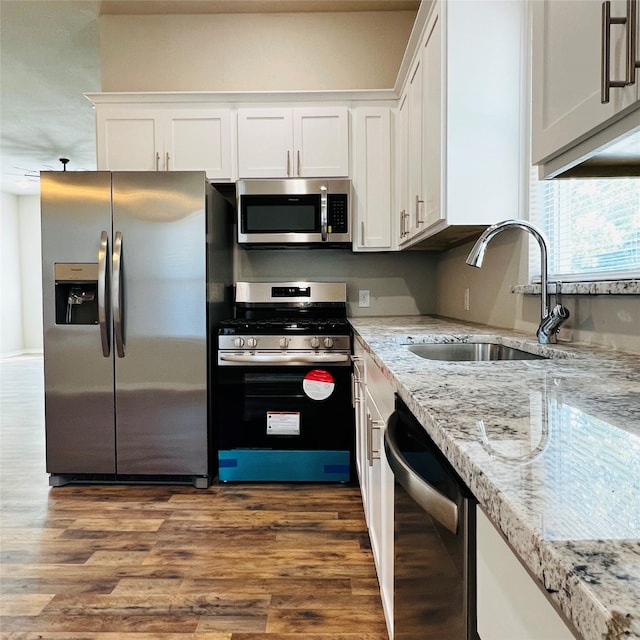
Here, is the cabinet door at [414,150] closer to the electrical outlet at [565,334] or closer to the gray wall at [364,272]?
the gray wall at [364,272]

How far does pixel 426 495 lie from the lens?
689 millimetres

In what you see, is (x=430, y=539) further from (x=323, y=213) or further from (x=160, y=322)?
(x=323, y=213)

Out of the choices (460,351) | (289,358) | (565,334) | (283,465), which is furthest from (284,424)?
(565,334)

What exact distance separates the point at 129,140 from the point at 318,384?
→ 192 centimetres

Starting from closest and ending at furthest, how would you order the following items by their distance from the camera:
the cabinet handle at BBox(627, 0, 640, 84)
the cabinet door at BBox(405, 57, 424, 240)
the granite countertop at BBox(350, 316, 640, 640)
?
the granite countertop at BBox(350, 316, 640, 640) → the cabinet handle at BBox(627, 0, 640, 84) → the cabinet door at BBox(405, 57, 424, 240)

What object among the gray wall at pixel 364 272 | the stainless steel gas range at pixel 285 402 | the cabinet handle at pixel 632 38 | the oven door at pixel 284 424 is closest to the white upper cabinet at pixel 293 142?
the gray wall at pixel 364 272

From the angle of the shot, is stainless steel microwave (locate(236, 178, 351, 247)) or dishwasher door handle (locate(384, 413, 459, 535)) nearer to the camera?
dishwasher door handle (locate(384, 413, 459, 535))

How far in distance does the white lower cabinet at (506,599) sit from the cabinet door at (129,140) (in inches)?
121

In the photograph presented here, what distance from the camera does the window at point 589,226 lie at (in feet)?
5.05

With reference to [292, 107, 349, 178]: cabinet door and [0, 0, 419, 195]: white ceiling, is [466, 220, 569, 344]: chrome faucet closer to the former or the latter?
[292, 107, 349, 178]: cabinet door

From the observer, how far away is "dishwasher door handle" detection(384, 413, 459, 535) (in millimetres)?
633

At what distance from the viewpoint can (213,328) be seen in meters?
2.86

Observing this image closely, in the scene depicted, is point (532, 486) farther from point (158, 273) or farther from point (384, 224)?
point (384, 224)

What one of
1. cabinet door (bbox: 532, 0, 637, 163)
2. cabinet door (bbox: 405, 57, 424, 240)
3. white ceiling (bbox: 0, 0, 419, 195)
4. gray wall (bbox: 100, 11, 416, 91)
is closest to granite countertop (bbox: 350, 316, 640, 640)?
cabinet door (bbox: 532, 0, 637, 163)
